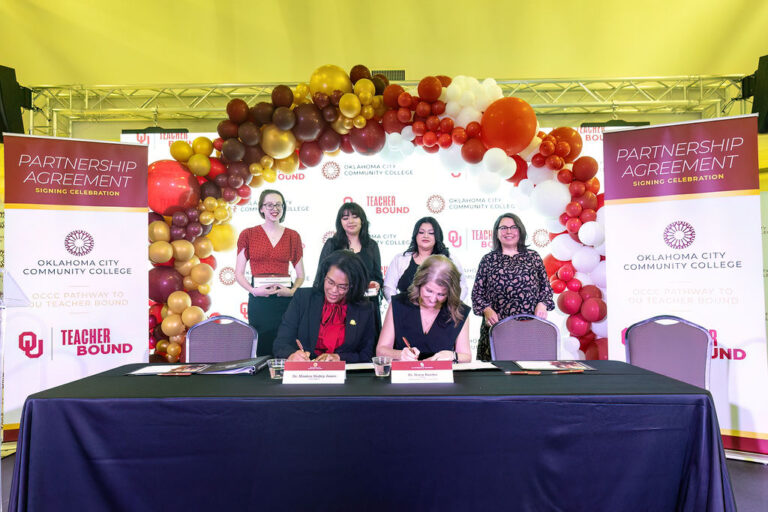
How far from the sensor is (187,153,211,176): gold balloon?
4.00 meters

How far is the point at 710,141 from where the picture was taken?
3.47 meters

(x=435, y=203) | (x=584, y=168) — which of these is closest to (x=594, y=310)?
(x=584, y=168)

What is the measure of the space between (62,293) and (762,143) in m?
5.83

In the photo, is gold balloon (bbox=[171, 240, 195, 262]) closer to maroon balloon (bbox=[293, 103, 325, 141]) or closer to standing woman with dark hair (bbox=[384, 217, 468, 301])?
maroon balloon (bbox=[293, 103, 325, 141])

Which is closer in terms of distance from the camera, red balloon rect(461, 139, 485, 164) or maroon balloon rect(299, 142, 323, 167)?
red balloon rect(461, 139, 485, 164)

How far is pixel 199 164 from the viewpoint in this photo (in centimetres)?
400

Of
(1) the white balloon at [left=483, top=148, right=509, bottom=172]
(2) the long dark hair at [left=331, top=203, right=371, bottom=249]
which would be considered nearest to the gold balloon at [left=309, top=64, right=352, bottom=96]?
(2) the long dark hair at [left=331, top=203, right=371, bottom=249]

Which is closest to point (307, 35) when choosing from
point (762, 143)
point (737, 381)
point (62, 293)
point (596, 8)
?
point (596, 8)

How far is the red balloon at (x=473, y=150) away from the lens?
3.90 metres

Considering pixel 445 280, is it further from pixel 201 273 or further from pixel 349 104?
pixel 201 273

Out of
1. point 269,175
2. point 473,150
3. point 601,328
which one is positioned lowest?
point 601,328

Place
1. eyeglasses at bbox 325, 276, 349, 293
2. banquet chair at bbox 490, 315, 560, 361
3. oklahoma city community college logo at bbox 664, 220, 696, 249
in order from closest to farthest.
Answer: eyeglasses at bbox 325, 276, 349, 293, banquet chair at bbox 490, 315, 560, 361, oklahoma city community college logo at bbox 664, 220, 696, 249

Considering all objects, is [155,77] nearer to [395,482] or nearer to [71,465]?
[71,465]

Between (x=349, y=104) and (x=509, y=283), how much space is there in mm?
1719
